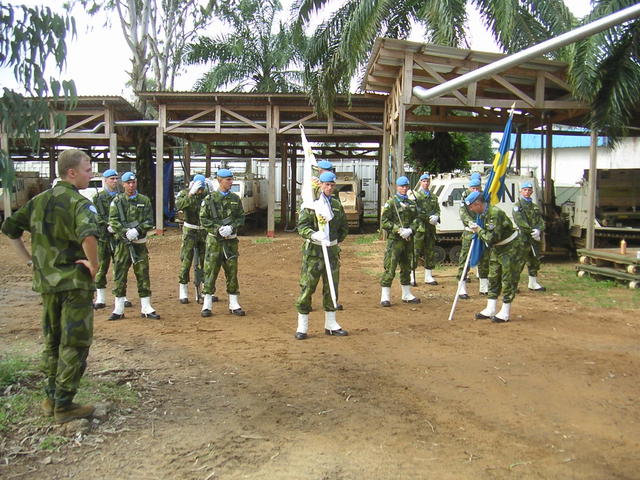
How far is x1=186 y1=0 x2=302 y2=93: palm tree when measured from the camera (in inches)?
1072

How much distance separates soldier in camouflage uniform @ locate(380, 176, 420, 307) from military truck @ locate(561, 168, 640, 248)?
22.8 ft

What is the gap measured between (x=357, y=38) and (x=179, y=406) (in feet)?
41.3

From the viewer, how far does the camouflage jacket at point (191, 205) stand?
9.70 metres

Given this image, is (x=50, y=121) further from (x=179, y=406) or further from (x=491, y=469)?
(x=491, y=469)

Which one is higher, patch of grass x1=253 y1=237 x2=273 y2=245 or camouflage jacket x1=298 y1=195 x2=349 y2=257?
camouflage jacket x1=298 y1=195 x2=349 y2=257

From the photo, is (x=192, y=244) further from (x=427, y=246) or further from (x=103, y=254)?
(x=427, y=246)

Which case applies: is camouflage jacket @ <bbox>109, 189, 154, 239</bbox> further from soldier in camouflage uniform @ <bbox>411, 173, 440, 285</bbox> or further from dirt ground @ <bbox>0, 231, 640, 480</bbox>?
soldier in camouflage uniform @ <bbox>411, 173, 440, 285</bbox>

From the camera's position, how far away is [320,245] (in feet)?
25.9

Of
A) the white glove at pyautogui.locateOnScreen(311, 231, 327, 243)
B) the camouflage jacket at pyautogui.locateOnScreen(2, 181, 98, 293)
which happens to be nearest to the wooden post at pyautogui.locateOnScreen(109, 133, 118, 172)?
the white glove at pyautogui.locateOnScreen(311, 231, 327, 243)

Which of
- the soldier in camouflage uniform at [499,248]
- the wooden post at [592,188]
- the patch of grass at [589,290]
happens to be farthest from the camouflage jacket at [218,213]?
the wooden post at [592,188]

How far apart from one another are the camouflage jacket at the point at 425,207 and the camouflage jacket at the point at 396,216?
1.07 m

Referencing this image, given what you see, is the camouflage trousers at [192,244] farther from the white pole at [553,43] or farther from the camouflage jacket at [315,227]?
the white pole at [553,43]

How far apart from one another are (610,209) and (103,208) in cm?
1322

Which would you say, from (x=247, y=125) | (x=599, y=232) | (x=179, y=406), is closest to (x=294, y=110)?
(x=247, y=125)
